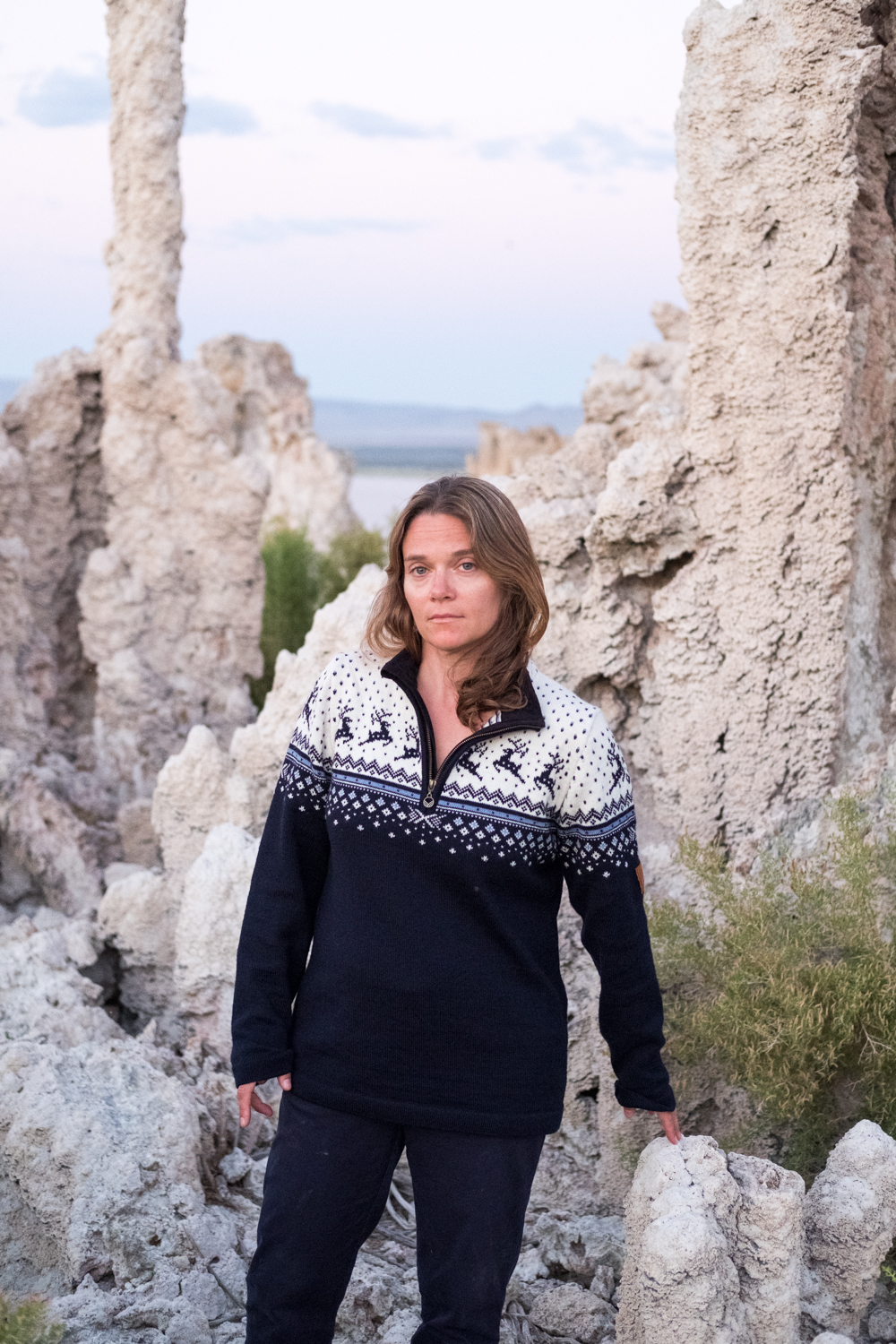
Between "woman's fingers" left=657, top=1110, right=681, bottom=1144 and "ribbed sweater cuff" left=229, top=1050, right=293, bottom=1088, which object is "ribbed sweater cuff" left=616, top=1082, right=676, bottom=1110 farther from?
"ribbed sweater cuff" left=229, top=1050, right=293, bottom=1088

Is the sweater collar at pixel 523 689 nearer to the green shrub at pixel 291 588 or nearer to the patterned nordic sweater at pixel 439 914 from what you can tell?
the patterned nordic sweater at pixel 439 914

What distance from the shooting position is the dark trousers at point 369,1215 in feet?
7.10

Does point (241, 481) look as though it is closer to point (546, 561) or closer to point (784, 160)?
point (546, 561)

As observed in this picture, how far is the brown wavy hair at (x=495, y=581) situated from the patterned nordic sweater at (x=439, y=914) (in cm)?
5

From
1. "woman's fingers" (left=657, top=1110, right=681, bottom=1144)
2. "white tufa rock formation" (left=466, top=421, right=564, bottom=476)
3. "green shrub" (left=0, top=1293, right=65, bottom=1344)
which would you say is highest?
"white tufa rock formation" (left=466, top=421, right=564, bottom=476)

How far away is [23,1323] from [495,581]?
1474mm

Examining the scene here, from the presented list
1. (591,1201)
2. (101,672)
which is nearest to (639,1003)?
(591,1201)

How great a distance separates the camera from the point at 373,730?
2238 mm

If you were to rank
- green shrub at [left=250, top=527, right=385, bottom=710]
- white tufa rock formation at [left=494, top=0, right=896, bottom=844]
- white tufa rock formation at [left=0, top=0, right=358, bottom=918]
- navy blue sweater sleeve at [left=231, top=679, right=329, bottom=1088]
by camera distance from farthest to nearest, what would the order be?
1. green shrub at [left=250, top=527, right=385, bottom=710]
2. white tufa rock formation at [left=0, top=0, right=358, bottom=918]
3. white tufa rock formation at [left=494, top=0, right=896, bottom=844]
4. navy blue sweater sleeve at [left=231, top=679, right=329, bottom=1088]

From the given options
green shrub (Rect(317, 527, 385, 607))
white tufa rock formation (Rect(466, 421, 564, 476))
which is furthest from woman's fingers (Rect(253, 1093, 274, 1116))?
white tufa rock formation (Rect(466, 421, 564, 476))

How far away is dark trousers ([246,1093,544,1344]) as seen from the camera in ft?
7.10

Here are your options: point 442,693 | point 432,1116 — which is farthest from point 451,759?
point 432,1116

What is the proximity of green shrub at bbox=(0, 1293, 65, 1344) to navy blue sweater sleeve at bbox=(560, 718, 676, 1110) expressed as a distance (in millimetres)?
1085

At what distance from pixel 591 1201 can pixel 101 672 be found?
3.67 meters
